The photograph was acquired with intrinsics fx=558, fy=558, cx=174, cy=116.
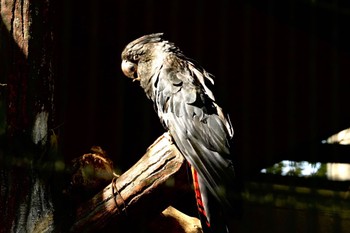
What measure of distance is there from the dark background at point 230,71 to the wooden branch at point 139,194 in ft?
3.63

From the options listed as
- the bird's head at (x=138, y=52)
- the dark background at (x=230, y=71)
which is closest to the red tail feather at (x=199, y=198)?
the bird's head at (x=138, y=52)

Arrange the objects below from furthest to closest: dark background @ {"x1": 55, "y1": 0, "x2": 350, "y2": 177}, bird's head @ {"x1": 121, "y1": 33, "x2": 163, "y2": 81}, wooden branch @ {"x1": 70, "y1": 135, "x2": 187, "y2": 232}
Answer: dark background @ {"x1": 55, "y1": 0, "x2": 350, "y2": 177} → bird's head @ {"x1": 121, "y1": 33, "x2": 163, "y2": 81} → wooden branch @ {"x1": 70, "y1": 135, "x2": 187, "y2": 232}

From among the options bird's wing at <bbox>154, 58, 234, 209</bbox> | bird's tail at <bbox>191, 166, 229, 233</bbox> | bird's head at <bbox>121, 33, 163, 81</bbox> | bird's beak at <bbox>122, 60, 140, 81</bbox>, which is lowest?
bird's tail at <bbox>191, 166, 229, 233</bbox>

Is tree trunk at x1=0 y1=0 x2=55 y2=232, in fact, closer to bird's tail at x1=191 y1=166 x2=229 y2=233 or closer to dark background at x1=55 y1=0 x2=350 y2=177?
bird's tail at x1=191 y1=166 x2=229 y2=233

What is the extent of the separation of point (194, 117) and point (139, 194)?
296mm

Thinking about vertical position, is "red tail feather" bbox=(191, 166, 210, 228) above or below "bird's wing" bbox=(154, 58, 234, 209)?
below

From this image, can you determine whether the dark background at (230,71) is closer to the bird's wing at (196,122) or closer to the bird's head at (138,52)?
the bird's head at (138,52)

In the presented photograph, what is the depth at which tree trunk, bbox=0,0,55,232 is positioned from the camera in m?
1.48

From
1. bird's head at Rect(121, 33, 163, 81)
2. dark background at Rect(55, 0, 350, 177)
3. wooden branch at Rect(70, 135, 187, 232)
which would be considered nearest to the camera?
wooden branch at Rect(70, 135, 187, 232)

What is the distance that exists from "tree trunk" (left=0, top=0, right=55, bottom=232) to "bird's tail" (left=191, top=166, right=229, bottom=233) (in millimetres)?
393

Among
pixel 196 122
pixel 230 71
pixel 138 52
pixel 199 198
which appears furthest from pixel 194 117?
pixel 230 71

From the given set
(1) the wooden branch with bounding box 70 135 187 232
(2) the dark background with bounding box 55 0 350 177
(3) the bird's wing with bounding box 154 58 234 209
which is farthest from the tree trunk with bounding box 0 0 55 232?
(2) the dark background with bounding box 55 0 350 177

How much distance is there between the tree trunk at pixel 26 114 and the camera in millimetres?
1479

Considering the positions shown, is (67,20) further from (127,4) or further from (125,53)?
(125,53)
